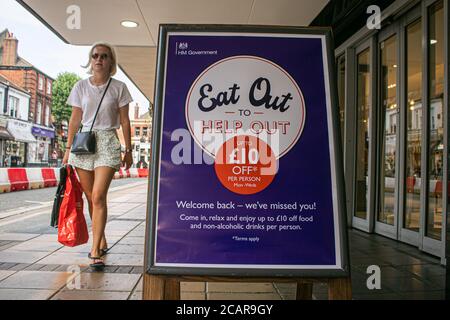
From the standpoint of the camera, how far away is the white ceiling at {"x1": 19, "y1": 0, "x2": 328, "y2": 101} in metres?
5.39

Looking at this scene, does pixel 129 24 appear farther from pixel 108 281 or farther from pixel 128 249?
pixel 108 281

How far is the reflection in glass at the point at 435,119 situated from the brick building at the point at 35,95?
39.8 meters

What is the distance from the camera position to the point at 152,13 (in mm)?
5809

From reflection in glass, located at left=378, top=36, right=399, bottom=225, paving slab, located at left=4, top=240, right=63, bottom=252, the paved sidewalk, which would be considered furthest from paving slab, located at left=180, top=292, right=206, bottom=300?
reflection in glass, located at left=378, top=36, right=399, bottom=225

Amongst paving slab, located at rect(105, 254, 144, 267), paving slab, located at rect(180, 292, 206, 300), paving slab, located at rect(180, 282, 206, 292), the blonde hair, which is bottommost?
paving slab, located at rect(180, 292, 206, 300)

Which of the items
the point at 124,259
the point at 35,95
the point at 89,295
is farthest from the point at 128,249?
the point at 35,95

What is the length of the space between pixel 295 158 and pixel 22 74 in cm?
4748

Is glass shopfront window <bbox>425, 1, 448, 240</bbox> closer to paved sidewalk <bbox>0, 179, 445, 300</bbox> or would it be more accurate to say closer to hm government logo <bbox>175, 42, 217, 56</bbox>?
paved sidewalk <bbox>0, 179, 445, 300</bbox>

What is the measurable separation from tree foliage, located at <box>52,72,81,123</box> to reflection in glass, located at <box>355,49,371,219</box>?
45639 millimetres

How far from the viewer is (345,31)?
5.72 metres

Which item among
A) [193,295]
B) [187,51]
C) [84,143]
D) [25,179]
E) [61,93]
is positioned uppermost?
[61,93]

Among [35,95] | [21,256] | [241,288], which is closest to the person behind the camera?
[241,288]

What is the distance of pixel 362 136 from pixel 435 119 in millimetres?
1796

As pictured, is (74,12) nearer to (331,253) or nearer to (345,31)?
(345,31)
